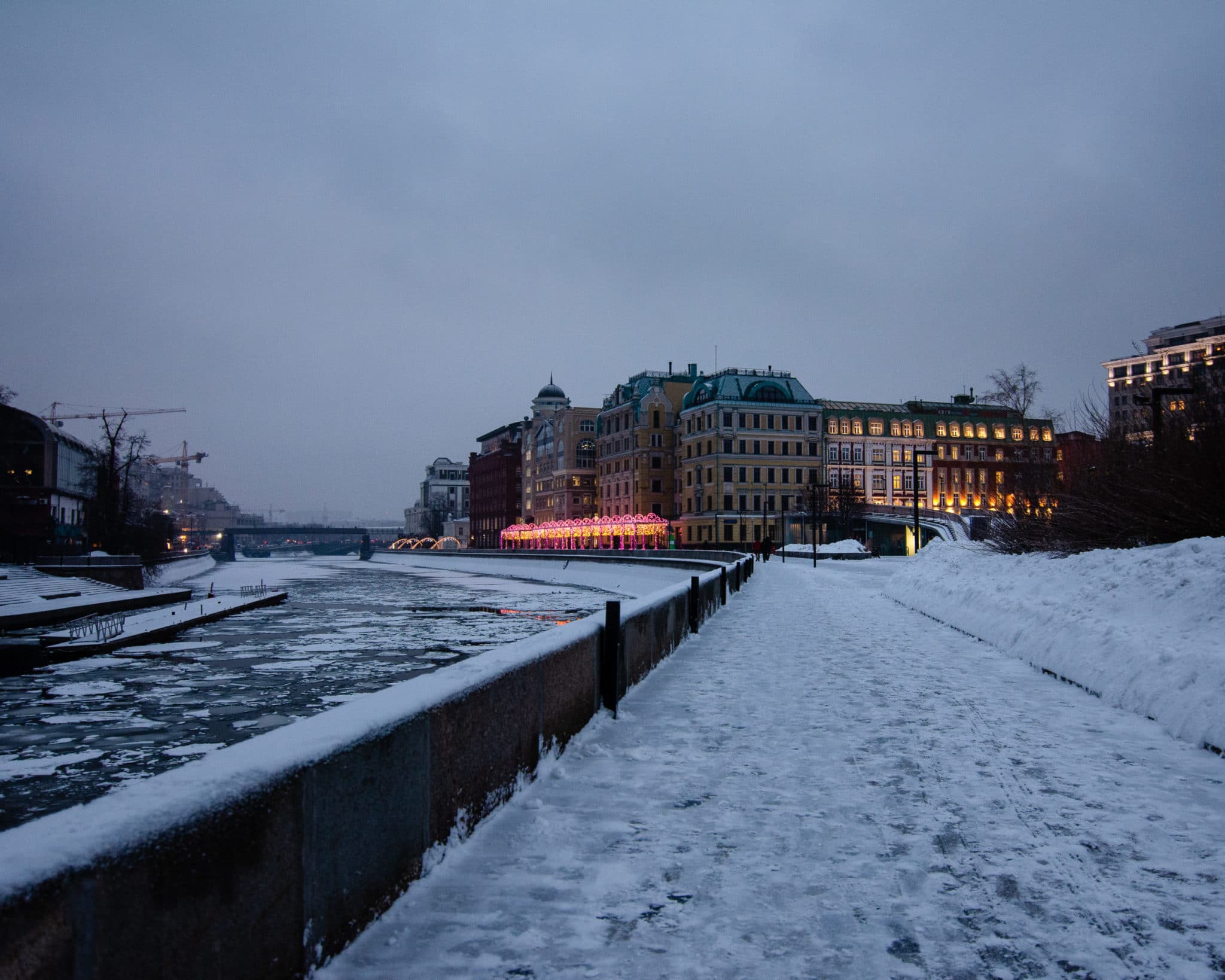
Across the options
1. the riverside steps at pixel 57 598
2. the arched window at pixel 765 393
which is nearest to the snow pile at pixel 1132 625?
the riverside steps at pixel 57 598

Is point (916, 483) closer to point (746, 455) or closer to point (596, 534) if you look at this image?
point (746, 455)

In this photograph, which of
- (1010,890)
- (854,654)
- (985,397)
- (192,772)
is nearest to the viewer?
(192,772)

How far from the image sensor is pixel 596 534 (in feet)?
326

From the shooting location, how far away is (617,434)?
11169 cm

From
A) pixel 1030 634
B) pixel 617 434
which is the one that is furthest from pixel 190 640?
pixel 617 434

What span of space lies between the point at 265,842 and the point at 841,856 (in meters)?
3.51

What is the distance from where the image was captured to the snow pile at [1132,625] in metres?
9.02

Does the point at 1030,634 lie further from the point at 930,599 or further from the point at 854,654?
the point at 930,599

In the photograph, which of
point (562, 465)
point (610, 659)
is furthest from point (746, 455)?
point (610, 659)

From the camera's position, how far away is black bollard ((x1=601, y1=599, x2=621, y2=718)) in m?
10.0

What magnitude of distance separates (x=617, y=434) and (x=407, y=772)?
352ft

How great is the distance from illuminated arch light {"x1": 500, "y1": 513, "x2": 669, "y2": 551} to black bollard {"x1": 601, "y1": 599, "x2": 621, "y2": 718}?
78006mm

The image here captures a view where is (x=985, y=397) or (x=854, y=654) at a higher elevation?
(x=985, y=397)

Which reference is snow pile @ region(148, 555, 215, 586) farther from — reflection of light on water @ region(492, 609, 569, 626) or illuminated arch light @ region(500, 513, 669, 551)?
illuminated arch light @ region(500, 513, 669, 551)
